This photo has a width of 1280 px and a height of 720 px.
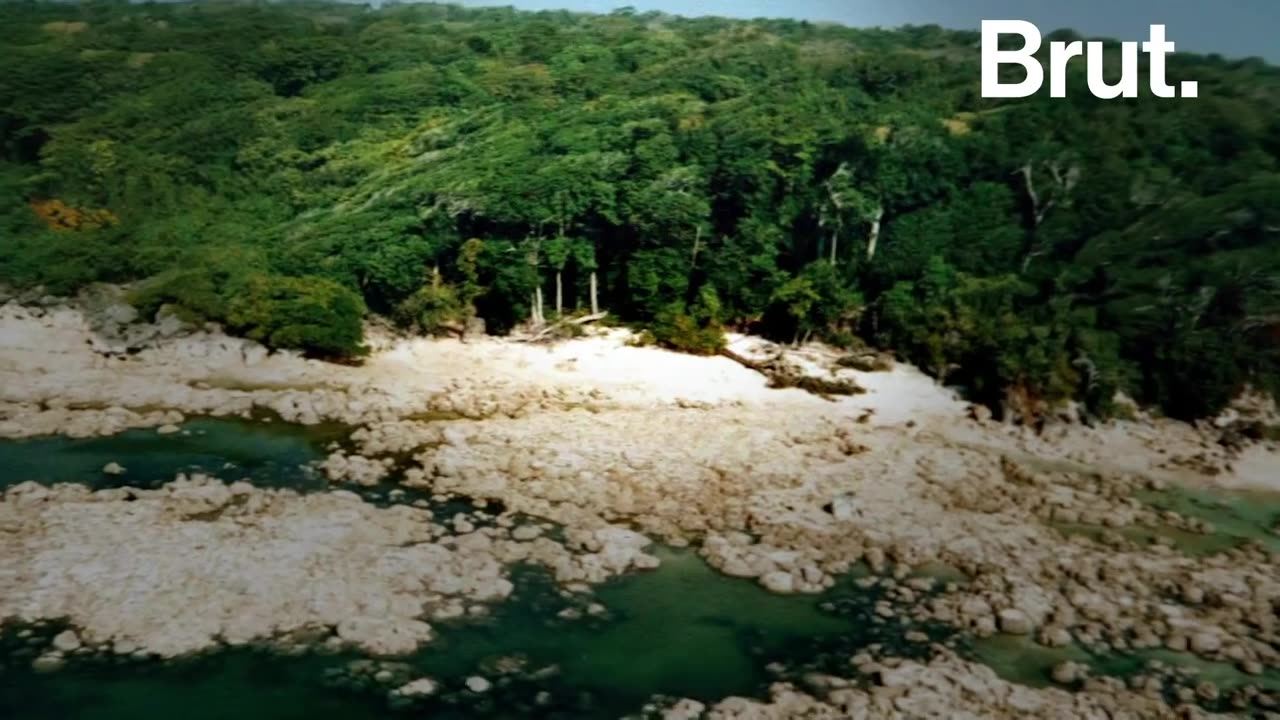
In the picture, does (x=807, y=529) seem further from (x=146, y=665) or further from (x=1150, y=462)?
(x=146, y=665)

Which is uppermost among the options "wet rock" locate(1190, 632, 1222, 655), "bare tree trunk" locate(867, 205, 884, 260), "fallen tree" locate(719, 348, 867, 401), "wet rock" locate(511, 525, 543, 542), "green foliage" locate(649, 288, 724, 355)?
"bare tree trunk" locate(867, 205, 884, 260)

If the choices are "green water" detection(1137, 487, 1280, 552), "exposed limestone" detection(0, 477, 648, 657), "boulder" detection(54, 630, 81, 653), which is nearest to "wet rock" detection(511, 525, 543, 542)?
"exposed limestone" detection(0, 477, 648, 657)

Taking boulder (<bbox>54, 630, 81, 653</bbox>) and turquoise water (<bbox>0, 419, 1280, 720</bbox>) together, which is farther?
boulder (<bbox>54, 630, 81, 653</bbox>)

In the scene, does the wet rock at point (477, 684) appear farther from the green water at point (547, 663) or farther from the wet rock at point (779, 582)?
the wet rock at point (779, 582)

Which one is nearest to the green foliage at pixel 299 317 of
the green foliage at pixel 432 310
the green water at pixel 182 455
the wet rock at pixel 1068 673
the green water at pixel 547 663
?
the green foliage at pixel 432 310

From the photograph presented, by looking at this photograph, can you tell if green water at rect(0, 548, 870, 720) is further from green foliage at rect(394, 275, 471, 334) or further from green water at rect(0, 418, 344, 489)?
green foliage at rect(394, 275, 471, 334)

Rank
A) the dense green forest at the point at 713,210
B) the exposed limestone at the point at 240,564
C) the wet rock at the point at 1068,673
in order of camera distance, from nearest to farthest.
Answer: the wet rock at the point at 1068,673 → the exposed limestone at the point at 240,564 → the dense green forest at the point at 713,210

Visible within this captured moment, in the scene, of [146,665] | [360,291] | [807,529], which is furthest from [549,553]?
[360,291]
